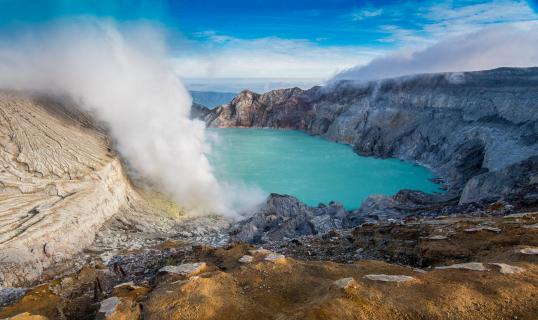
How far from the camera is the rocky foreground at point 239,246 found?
27.7 ft

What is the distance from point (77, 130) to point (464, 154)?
4971cm

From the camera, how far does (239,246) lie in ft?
47.8

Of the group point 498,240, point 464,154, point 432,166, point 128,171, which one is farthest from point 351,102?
point 498,240

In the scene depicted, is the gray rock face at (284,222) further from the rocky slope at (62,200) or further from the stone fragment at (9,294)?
the stone fragment at (9,294)

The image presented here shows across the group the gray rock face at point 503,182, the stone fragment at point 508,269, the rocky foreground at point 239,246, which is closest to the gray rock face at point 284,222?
the rocky foreground at point 239,246

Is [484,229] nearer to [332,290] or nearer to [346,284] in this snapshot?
[346,284]

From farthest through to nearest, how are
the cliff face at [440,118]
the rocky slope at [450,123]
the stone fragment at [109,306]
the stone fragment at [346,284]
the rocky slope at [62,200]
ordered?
1. the cliff face at [440,118]
2. the rocky slope at [450,123]
3. the rocky slope at [62,200]
4. the stone fragment at [109,306]
5. the stone fragment at [346,284]

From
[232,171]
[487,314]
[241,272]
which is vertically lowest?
[232,171]

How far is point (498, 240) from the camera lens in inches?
488

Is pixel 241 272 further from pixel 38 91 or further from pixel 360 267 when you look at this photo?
pixel 38 91

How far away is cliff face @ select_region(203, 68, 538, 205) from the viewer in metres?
46.3

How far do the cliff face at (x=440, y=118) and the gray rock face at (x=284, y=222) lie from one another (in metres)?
12.1

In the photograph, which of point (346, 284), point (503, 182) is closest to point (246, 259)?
point (346, 284)

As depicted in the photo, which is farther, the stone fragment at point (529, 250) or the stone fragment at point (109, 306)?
the stone fragment at point (529, 250)
